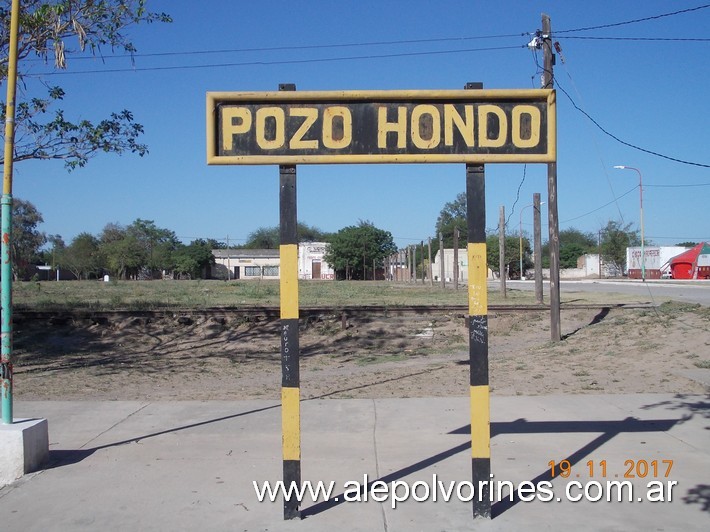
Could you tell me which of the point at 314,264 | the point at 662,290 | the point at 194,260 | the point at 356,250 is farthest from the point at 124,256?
the point at 662,290

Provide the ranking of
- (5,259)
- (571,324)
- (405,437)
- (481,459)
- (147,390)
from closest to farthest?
(481,459) → (5,259) → (405,437) → (147,390) → (571,324)

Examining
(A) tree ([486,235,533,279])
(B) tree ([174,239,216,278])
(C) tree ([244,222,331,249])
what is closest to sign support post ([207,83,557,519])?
(A) tree ([486,235,533,279])

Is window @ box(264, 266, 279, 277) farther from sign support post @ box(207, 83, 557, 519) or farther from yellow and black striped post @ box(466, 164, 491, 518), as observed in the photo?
yellow and black striped post @ box(466, 164, 491, 518)

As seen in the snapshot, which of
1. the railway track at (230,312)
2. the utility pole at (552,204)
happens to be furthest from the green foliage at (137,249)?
the utility pole at (552,204)

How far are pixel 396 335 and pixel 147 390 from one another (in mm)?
8939

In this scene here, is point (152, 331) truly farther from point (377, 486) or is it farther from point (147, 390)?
point (377, 486)

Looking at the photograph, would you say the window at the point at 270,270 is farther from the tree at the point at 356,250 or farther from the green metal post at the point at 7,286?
the green metal post at the point at 7,286

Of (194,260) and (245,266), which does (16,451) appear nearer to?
(194,260)

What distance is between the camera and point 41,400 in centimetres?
1017

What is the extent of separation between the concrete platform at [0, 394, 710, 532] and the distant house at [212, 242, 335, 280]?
86018 millimetres

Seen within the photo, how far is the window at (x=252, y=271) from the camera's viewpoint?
4149 inches

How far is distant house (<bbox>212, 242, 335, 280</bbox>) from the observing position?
97312mm

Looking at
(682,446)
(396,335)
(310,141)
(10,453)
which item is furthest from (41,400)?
(396,335)

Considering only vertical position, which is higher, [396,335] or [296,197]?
[296,197]
